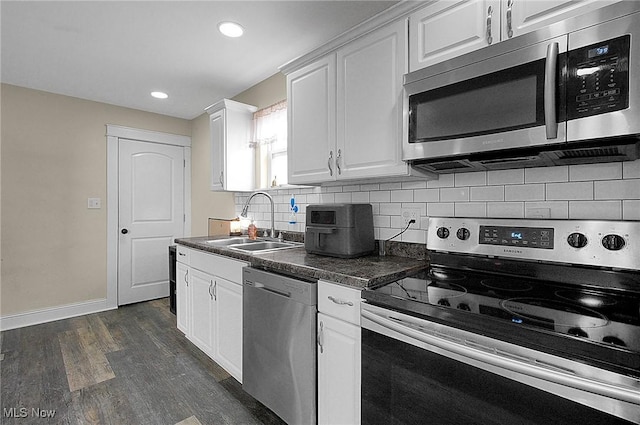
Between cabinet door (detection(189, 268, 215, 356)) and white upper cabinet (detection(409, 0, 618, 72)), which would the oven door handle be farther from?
cabinet door (detection(189, 268, 215, 356))

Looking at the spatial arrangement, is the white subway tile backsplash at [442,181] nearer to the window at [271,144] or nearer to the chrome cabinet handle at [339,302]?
the chrome cabinet handle at [339,302]

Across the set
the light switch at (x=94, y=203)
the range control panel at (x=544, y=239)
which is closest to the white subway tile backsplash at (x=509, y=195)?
the range control panel at (x=544, y=239)

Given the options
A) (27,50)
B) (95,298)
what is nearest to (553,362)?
(27,50)

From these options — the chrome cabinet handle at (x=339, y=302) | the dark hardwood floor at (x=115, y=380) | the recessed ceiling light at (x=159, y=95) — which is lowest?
the dark hardwood floor at (x=115, y=380)

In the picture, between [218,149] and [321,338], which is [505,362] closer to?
[321,338]

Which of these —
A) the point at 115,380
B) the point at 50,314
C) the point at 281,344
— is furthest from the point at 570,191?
the point at 50,314

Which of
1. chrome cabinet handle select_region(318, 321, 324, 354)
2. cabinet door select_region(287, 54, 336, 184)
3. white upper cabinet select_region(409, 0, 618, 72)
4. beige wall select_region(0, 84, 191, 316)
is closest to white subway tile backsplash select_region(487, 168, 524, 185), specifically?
white upper cabinet select_region(409, 0, 618, 72)

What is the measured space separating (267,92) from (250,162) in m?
0.68

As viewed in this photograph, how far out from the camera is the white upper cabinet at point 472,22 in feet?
3.73

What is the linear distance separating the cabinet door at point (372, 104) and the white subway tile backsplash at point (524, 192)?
0.50m

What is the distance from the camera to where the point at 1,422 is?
69.5 inches

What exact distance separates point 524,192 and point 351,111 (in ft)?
3.16

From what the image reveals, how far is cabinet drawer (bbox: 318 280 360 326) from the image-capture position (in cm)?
131

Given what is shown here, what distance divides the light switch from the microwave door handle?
425cm
